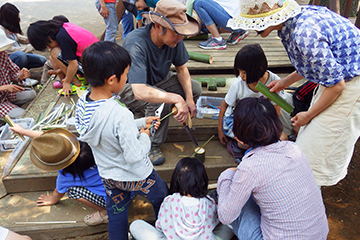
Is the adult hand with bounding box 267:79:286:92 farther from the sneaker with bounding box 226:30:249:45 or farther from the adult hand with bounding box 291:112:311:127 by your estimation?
the sneaker with bounding box 226:30:249:45

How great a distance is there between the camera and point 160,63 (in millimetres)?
2801

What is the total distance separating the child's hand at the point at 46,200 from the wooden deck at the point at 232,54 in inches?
102

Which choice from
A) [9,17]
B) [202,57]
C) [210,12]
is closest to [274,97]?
[202,57]

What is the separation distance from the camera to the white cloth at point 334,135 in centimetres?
204

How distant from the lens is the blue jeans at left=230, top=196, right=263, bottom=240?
186 cm

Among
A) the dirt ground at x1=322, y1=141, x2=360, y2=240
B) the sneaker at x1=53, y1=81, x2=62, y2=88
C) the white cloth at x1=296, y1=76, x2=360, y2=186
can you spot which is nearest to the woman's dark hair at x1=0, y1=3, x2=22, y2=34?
the sneaker at x1=53, y1=81, x2=62, y2=88

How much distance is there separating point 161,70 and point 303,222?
6.44 feet

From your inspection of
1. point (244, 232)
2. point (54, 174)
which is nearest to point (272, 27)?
point (244, 232)

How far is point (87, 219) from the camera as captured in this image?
2545 millimetres

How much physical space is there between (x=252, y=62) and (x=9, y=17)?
15.2 feet

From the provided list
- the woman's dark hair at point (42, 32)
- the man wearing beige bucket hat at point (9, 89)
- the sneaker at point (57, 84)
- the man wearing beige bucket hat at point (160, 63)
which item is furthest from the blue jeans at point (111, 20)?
the man wearing beige bucket hat at point (160, 63)

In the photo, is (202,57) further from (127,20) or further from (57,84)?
(127,20)

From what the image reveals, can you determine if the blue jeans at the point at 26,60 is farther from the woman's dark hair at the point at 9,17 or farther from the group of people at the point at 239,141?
the group of people at the point at 239,141

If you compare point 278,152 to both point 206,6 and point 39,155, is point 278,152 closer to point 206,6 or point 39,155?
point 39,155
